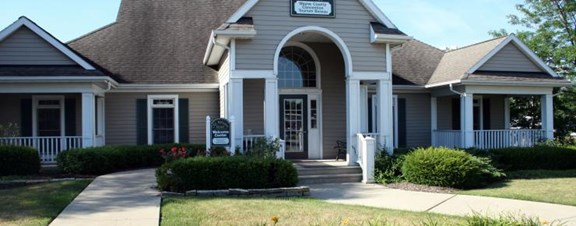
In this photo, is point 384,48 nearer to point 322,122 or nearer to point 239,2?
point 322,122

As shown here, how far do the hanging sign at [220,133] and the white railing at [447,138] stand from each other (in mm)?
9227

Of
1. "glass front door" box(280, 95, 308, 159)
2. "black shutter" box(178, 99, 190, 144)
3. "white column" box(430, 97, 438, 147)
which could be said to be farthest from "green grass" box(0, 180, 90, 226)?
"white column" box(430, 97, 438, 147)

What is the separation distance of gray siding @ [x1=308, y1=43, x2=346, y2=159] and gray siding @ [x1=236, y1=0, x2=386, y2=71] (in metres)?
2.33

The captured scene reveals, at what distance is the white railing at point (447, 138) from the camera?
1959 cm

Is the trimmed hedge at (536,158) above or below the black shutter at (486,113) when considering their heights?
below

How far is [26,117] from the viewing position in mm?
18078

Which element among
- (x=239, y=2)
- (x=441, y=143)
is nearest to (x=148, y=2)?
(x=239, y=2)

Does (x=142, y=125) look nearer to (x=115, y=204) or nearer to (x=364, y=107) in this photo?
(x=364, y=107)

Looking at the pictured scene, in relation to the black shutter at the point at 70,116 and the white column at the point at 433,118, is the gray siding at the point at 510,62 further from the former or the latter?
the black shutter at the point at 70,116

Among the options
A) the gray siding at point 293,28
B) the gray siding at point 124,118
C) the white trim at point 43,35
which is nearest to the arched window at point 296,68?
the gray siding at point 293,28

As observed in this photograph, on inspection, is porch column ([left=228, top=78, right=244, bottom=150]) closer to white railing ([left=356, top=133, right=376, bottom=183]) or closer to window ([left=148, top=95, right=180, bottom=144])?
white railing ([left=356, top=133, right=376, bottom=183])

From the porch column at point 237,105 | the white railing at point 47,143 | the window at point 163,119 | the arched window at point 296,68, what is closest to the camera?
the porch column at point 237,105

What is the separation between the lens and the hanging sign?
46.5 feet

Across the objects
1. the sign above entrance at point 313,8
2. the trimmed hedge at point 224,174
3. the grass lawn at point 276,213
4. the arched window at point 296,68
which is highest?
the sign above entrance at point 313,8
